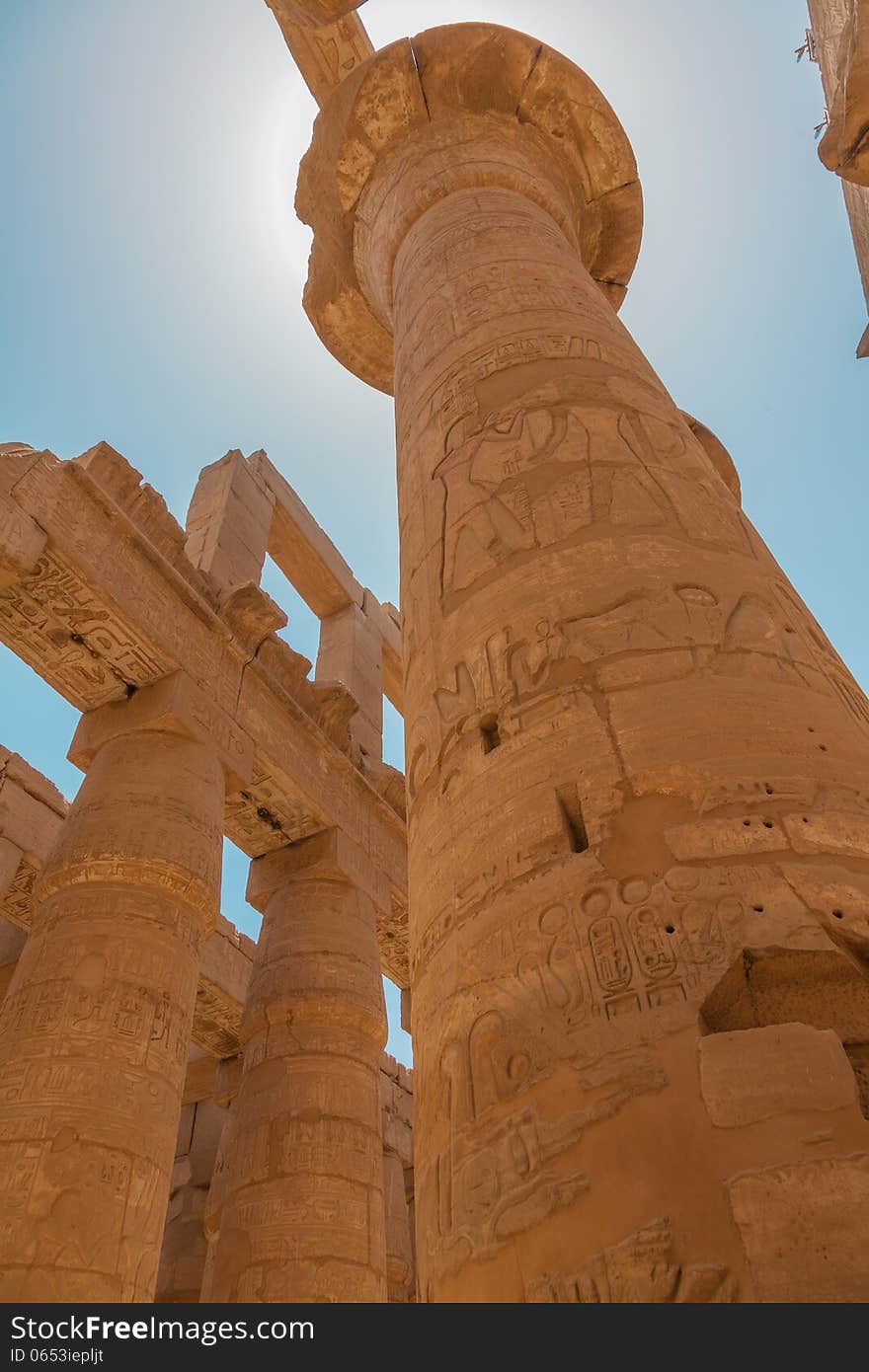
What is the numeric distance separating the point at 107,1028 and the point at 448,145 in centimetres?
531

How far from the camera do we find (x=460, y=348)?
4.09 metres

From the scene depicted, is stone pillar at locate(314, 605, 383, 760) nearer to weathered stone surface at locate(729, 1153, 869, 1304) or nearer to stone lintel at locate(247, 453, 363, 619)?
stone lintel at locate(247, 453, 363, 619)

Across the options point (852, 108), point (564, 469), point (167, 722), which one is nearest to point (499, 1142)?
point (564, 469)

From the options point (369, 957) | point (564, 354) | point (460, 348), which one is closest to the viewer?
point (564, 354)

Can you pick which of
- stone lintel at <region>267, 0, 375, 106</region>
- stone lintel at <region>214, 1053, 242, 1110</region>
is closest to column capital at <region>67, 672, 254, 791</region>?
stone lintel at <region>214, 1053, 242, 1110</region>

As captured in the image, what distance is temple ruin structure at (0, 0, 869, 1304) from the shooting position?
5.61 ft

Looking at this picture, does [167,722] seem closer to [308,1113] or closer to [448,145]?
[308,1113]

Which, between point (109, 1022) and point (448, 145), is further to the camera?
point (448, 145)

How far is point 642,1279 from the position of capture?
147cm

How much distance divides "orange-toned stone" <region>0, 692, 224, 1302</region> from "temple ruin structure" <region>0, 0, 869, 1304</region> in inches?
0.7

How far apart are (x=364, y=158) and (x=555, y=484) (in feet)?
14.2

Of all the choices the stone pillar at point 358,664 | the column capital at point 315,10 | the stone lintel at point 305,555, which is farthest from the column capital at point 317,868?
the column capital at point 315,10
